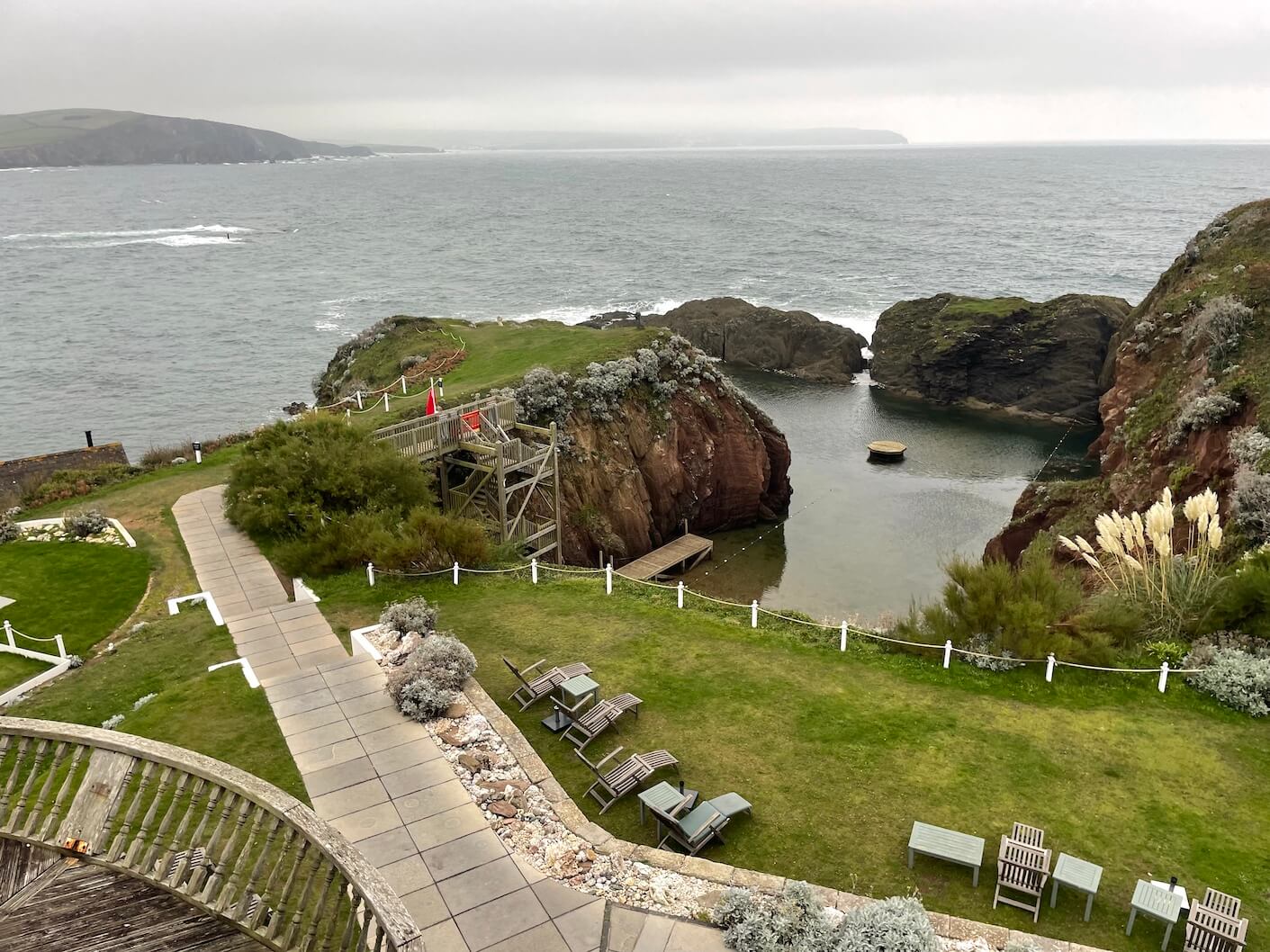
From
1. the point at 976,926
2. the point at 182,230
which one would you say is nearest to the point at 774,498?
the point at 976,926

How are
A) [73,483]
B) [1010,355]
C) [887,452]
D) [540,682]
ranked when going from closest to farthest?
[540,682], [73,483], [887,452], [1010,355]

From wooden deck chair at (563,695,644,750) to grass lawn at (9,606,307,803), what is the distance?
3793 mm

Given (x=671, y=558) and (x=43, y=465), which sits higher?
(x=43, y=465)

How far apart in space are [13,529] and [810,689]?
19.7m

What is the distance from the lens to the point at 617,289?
278 feet

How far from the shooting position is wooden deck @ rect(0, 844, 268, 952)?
5.20 metres

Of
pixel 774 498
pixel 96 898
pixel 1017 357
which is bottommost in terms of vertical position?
pixel 774 498

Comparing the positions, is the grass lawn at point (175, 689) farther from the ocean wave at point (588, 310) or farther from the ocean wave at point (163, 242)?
the ocean wave at point (163, 242)

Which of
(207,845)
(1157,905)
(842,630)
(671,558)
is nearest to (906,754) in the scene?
(842,630)

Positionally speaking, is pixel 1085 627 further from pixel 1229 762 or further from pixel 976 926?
pixel 976 926

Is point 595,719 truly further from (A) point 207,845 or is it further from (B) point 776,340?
(B) point 776,340

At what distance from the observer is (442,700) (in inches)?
513

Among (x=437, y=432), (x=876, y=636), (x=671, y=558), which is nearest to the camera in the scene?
(x=876, y=636)

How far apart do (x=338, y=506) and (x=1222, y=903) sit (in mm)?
18072
